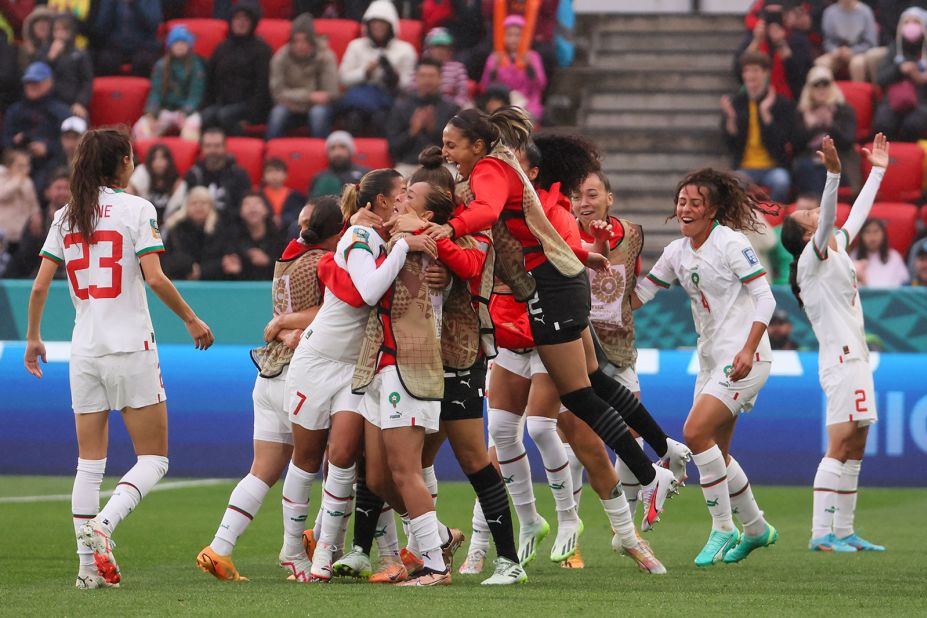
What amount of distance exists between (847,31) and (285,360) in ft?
35.1

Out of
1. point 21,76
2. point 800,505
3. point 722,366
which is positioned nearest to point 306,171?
point 21,76

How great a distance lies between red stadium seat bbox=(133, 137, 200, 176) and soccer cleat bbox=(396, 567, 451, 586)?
32.2ft

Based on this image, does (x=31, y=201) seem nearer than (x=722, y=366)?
No

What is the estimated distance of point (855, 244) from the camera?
1356 centimetres

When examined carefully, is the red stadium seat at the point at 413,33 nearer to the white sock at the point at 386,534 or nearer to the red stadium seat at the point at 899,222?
the red stadium seat at the point at 899,222

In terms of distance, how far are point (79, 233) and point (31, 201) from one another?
8922mm

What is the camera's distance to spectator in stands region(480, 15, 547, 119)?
15.9m

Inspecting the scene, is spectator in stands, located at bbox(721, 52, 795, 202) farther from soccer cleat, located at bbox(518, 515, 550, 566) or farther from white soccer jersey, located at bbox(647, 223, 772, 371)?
soccer cleat, located at bbox(518, 515, 550, 566)

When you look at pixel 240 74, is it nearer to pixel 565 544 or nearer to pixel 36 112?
pixel 36 112

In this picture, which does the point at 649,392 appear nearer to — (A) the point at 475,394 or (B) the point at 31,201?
(A) the point at 475,394

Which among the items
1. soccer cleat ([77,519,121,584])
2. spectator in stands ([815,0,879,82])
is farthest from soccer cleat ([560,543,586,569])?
spectator in stands ([815,0,879,82])

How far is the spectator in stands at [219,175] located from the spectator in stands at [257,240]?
535mm

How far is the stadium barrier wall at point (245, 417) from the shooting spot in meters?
10.9

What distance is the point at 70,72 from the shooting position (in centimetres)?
1656
